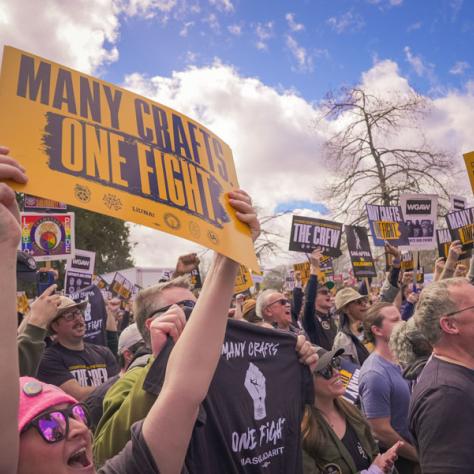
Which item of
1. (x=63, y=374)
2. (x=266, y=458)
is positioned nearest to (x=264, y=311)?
(x=63, y=374)

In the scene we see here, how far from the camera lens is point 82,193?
1436 millimetres

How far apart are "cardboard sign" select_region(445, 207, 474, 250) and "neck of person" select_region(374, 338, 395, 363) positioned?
4.29 m

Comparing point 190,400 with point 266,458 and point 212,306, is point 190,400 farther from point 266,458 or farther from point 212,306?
point 266,458

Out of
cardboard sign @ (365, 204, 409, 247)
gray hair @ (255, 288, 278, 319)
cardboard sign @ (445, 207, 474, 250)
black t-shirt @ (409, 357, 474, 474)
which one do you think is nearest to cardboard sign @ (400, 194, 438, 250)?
cardboard sign @ (365, 204, 409, 247)

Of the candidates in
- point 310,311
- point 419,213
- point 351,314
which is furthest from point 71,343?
point 419,213

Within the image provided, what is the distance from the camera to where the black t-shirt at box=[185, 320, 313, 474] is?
84.4 inches

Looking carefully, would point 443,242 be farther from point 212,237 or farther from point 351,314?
point 212,237

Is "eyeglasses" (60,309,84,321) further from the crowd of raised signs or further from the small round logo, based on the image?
the small round logo

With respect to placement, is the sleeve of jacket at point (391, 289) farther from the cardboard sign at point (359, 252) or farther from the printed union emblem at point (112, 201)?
the printed union emblem at point (112, 201)

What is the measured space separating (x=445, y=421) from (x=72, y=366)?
340 centimetres

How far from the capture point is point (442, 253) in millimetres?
9039

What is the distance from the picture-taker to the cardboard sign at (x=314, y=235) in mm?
9273

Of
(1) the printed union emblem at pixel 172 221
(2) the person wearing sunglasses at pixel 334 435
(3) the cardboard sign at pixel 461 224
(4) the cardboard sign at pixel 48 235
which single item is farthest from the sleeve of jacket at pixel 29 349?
(3) the cardboard sign at pixel 461 224

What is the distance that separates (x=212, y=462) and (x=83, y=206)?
4.31 ft
